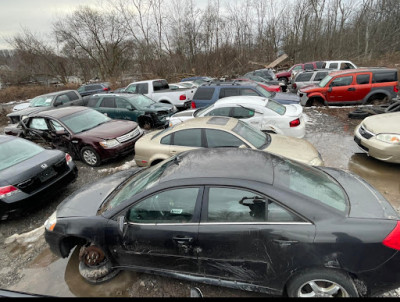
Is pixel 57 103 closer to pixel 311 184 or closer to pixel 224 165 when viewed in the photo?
pixel 224 165

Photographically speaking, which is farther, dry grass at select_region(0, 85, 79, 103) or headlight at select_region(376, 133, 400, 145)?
dry grass at select_region(0, 85, 79, 103)

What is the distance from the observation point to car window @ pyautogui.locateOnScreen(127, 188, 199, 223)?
2188mm

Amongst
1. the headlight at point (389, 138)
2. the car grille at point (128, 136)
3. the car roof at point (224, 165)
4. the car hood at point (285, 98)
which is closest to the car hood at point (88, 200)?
the car roof at point (224, 165)

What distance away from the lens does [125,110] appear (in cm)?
844

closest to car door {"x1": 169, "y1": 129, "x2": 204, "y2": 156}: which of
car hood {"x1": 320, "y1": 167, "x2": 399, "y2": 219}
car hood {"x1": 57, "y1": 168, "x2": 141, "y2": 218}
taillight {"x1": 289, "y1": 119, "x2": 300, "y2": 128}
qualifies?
car hood {"x1": 57, "y1": 168, "x2": 141, "y2": 218}

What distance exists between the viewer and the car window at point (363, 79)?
862 cm

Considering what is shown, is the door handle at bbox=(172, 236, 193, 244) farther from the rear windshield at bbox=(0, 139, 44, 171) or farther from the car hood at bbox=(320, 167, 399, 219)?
the rear windshield at bbox=(0, 139, 44, 171)

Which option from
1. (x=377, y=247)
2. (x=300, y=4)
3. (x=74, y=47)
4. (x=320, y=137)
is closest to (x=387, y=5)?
(x=300, y=4)

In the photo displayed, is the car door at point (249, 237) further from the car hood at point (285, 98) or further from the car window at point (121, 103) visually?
the car window at point (121, 103)

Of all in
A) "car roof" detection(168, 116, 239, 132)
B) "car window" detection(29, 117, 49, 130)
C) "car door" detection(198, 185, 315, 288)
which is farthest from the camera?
"car window" detection(29, 117, 49, 130)

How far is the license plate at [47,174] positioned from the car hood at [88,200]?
4.86ft

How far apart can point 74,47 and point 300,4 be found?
30172 millimetres

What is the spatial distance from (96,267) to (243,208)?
2114 millimetres

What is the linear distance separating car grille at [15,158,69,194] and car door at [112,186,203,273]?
8.93 feet
